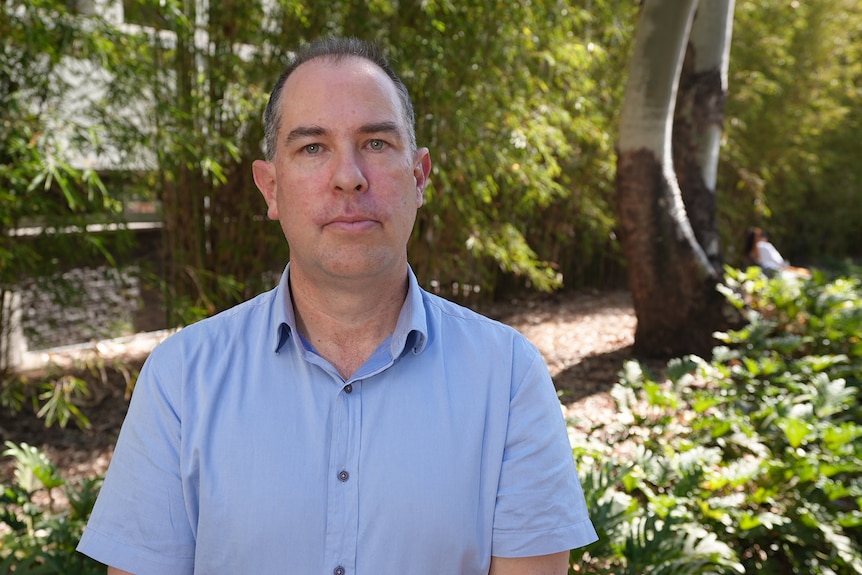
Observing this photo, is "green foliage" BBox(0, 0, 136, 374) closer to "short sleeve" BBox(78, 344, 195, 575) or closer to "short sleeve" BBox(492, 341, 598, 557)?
"short sleeve" BBox(78, 344, 195, 575)

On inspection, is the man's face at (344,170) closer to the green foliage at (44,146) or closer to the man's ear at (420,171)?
the man's ear at (420,171)

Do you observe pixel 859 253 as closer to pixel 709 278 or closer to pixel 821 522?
pixel 709 278

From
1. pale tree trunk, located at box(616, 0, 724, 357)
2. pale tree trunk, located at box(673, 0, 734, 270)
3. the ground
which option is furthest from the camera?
pale tree trunk, located at box(673, 0, 734, 270)

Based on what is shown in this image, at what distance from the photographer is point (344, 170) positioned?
1271mm

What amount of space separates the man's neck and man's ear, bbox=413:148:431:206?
0.16m

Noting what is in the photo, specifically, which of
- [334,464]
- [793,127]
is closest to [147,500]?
[334,464]

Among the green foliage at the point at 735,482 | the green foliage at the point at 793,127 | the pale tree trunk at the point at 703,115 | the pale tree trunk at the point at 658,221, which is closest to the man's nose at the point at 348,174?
the green foliage at the point at 735,482

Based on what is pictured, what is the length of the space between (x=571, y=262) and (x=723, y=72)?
3.78m

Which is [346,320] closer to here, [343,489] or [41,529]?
[343,489]

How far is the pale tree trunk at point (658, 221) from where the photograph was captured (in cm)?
510

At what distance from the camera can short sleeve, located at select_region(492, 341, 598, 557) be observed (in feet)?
4.15

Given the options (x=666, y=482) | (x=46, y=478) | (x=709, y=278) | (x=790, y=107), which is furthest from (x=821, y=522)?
(x=790, y=107)

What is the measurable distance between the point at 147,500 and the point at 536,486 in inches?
23.3

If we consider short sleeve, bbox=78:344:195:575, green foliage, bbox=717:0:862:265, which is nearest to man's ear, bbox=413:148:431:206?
short sleeve, bbox=78:344:195:575
